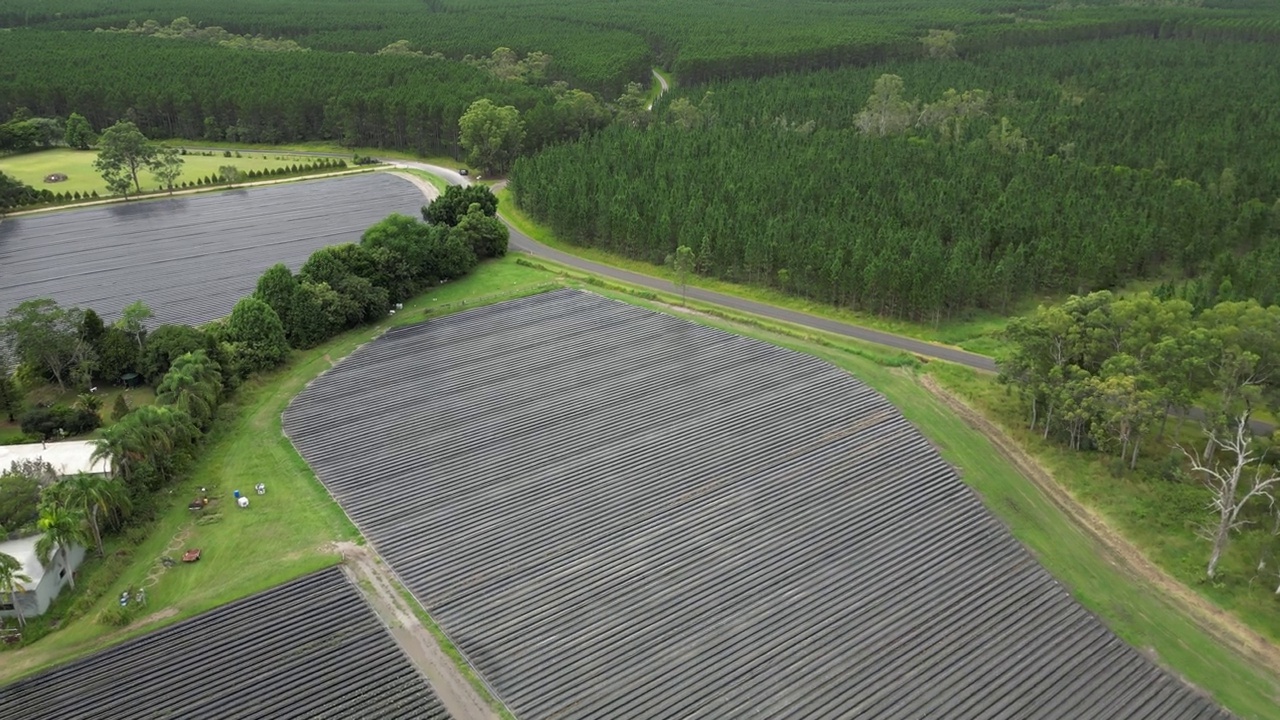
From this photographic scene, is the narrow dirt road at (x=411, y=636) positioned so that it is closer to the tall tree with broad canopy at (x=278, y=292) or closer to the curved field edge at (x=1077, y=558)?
the tall tree with broad canopy at (x=278, y=292)

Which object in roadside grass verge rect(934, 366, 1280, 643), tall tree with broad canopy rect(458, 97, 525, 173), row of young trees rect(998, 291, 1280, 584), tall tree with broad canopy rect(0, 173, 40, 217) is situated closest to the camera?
roadside grass verge rect(934, 366, 1280, 643)

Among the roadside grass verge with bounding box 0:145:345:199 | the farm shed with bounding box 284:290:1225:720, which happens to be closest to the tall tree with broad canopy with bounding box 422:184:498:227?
the farm shed with bounding box 284:290:1225:720

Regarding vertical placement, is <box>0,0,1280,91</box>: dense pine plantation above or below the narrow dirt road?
above

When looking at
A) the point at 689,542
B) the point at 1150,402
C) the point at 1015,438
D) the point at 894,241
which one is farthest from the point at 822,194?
the point at 689,542

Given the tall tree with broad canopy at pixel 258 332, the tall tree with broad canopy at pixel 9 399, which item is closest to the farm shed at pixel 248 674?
the tall tree with broad canopy at pixel 258 332

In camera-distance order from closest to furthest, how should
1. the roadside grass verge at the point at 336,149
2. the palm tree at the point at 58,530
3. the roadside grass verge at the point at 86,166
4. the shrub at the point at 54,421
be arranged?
the palm tree at the point at 58,530 < the shrub at the point at 54,421 < the roadside grass verge at the point at 86,166 < the roadside grass verge at the point at 336,149

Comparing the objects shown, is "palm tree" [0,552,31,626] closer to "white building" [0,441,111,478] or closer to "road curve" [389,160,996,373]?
"white building" [0,441,111,478]

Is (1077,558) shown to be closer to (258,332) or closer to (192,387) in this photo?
(192,387)
